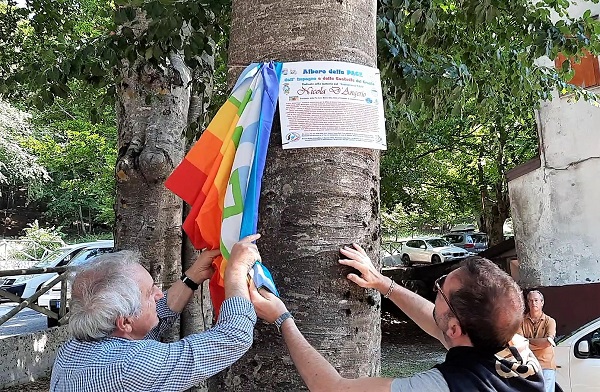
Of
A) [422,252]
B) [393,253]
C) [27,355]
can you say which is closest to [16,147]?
[27,355]

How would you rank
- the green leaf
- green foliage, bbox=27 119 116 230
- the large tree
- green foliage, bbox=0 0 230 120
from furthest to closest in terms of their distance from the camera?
green foliage, bbox=27 119 116 230 → the large tree → the green leaf → green foliage, bbox=0 0 230 120

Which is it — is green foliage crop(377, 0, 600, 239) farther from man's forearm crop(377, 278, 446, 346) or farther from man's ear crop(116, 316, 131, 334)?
man's ear crop(116, 316, 131, 334)

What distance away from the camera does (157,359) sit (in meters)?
1.90

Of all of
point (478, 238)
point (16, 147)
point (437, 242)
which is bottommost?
point (437, 242)

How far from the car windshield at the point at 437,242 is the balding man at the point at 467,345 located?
1172 inches

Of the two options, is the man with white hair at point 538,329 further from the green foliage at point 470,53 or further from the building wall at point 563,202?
the building wall at point 563,202

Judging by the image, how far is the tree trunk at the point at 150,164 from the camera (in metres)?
5.94

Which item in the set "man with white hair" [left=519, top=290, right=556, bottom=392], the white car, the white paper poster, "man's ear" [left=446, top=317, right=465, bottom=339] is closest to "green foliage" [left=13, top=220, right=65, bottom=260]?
"man with white hair" [left=519, top=290, right=556, bottom=392]

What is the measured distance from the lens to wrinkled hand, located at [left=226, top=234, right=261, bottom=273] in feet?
6.84

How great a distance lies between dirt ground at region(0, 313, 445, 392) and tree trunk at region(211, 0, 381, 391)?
25.4 feet

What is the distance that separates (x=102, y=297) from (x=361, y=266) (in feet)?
2.82

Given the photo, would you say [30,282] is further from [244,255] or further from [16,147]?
[244,255]

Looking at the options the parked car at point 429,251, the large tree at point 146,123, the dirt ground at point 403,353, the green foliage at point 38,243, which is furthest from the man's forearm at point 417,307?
the parked car at point 429,251

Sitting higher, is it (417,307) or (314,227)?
(314,227)
